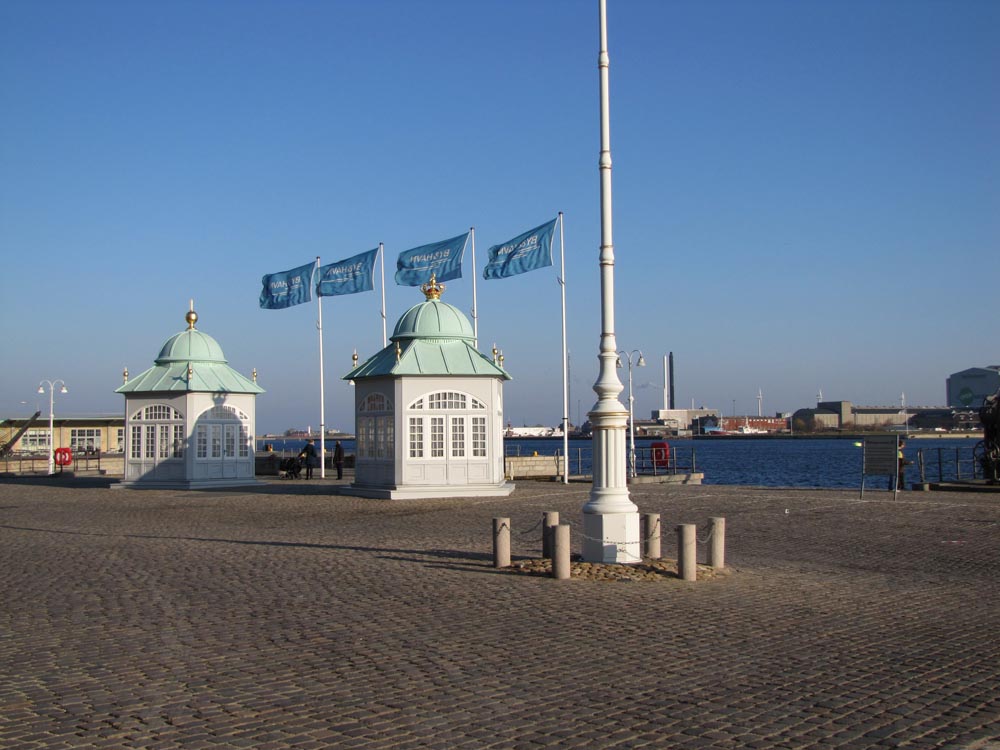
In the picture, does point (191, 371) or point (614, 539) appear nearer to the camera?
point (614, 539)

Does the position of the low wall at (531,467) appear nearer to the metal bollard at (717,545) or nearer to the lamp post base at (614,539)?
the lamp post base at (614,539)

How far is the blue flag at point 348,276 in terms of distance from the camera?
1484 inches

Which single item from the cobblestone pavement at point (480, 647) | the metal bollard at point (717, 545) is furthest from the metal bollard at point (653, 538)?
the cobblestone pavement at point (480, 647)

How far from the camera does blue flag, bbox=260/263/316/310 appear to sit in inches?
1574

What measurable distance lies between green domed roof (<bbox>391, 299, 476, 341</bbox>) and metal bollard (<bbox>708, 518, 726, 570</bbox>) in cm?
1748

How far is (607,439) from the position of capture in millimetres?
13875

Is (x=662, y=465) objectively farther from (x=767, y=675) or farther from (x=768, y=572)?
(x=767, y=675)

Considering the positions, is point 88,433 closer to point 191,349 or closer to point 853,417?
point 191,349

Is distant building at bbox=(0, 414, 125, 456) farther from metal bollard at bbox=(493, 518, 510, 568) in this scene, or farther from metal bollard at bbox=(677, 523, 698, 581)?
metal bollard at bbox=(677, 523, 698, 581)

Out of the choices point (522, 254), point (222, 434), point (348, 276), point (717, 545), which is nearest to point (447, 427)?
point (522, 254)

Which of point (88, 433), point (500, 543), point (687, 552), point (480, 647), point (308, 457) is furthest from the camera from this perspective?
point (88, 433)

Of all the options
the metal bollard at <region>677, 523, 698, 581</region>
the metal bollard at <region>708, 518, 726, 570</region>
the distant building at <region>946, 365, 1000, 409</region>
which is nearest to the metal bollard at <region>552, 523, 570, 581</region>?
the metal bollard at <region>677, 523, 698, 581</region>

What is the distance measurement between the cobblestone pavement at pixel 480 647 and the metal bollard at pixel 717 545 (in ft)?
1.31

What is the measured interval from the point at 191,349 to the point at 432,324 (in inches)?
416
